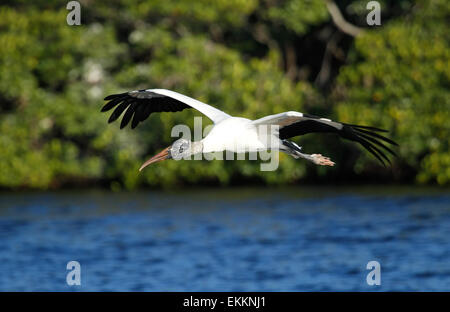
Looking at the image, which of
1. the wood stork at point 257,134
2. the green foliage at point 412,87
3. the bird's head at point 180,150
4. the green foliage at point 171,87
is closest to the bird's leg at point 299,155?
the wood stork at point 257,134

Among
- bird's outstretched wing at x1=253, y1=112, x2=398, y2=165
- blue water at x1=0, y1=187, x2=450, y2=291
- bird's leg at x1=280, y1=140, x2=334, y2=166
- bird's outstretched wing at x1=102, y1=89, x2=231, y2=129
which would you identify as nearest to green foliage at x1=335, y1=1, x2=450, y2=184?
blue water at x1=0, y1=187, x2=450, y2=291

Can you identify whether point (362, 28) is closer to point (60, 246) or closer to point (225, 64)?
point (225, 64)

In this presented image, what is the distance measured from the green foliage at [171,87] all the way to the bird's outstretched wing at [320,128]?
15.0 metres

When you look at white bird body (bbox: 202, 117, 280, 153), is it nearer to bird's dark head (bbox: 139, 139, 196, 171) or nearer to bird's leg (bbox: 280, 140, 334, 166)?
bird's leg (bbox: 280, 140, 334, 166)

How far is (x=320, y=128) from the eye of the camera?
41.9ft

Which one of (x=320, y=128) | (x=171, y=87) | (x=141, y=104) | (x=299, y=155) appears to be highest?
(x=171, y=87)

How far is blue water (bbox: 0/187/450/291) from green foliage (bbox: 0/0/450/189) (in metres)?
0.87

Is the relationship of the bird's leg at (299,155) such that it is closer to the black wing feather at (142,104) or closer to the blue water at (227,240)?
the black wing feather at (142,104)

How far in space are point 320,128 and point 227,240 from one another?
32.4 ft

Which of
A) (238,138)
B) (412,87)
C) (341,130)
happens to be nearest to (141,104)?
(238,138)

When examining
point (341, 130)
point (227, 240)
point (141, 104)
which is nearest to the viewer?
point (341, 130)

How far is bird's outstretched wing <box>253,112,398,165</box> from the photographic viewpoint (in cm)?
1182

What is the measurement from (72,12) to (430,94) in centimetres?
996

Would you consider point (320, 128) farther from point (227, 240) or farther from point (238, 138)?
point (227, 240)
